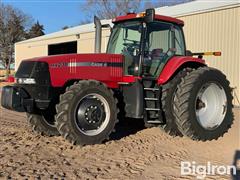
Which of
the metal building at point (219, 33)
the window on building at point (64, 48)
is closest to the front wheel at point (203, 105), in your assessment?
the metal building at point (219, 33)

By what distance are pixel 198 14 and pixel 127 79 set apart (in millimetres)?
8567

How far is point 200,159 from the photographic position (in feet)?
19.1

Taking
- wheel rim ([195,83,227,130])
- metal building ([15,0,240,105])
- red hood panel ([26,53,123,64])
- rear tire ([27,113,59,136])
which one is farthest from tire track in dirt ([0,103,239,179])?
metal building ([15,0,240,105])

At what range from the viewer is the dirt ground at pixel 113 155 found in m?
4.99

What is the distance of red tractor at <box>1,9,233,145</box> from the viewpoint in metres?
6.29

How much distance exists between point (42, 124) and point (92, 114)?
136cm

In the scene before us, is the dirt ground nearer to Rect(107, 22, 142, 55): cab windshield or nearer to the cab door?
the cab door

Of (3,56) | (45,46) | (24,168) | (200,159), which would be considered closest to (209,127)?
(200,159)

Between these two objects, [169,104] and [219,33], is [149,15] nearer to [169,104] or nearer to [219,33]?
[169,104]

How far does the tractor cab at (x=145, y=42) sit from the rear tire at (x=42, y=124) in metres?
1.78

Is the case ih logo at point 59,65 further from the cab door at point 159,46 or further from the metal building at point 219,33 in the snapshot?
the metal building at point 219,33

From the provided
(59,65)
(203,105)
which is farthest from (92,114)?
(203,105)

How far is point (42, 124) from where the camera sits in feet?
23.8

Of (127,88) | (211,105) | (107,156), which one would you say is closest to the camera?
(107,156)
